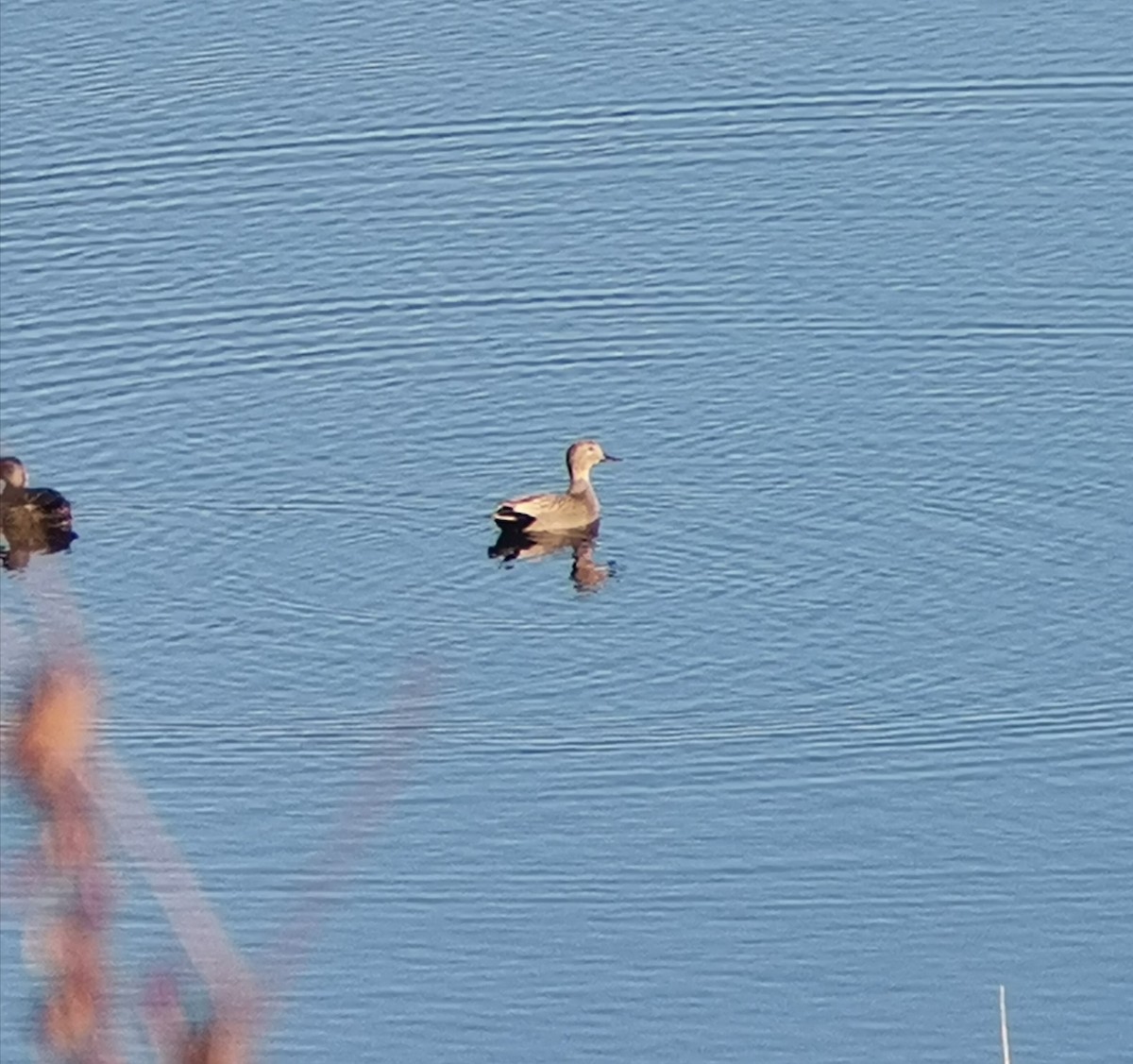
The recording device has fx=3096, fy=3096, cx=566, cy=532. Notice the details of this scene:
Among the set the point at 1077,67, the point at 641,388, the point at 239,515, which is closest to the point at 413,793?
the point at 239,515

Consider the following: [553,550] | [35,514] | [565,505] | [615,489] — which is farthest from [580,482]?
[35,514]

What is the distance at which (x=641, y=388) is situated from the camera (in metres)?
15.9

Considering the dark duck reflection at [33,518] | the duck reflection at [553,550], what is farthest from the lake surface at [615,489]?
the dark duck reflection at [33,518]

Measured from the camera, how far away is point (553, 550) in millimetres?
14680

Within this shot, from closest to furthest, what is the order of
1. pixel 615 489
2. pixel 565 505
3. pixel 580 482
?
pixel 565 505
pixel 580 482
pixel 615 489

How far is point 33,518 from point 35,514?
0.18 ft

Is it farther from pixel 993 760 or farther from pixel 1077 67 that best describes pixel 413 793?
pixel 1077 67

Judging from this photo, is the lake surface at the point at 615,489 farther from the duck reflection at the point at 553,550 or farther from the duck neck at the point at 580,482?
the duck neck at the point at 580,482

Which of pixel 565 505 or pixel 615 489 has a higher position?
pixel 615 489

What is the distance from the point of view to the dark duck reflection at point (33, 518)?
14086 mm

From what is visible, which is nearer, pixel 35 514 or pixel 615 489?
pixel 35 514

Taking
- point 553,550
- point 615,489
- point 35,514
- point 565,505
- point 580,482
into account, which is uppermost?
point 615,489

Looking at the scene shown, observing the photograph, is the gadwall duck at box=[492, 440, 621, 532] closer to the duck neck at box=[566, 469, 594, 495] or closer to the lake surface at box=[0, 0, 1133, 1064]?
the duck neck at box=[566, 469, 594, 495]

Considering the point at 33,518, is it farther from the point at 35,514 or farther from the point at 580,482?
the point at 580,482
